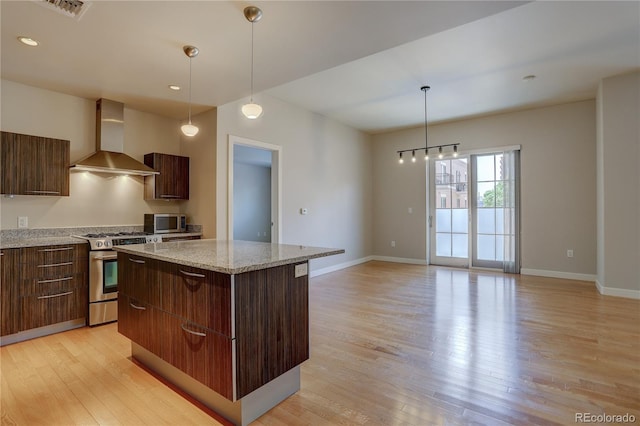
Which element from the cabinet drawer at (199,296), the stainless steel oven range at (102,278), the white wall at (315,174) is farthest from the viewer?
the white wall at (315,174)

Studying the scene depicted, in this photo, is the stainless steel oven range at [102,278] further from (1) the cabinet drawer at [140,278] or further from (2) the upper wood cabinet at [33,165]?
(1) the cabinet drawer at [140,278]

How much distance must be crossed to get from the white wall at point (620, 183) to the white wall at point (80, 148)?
6008mm

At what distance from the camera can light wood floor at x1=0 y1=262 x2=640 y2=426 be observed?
1857 millimetres

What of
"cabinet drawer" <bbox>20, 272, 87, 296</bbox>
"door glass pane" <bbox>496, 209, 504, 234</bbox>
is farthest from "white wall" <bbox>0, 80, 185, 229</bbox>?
"door glass pane" <bbox>496, 209, 504, 234</bbox>

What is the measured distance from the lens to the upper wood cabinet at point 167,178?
418 cm

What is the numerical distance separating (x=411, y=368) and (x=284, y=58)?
278 cm

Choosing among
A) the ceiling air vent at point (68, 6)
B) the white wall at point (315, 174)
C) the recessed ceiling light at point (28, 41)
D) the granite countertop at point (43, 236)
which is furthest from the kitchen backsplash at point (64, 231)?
the ceiling air vent at point (68, 6)

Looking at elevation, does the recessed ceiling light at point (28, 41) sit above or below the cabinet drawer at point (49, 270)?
above

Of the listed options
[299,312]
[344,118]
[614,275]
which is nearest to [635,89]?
[614,275]

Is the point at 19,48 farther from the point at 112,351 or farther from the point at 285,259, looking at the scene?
the point at 285,259

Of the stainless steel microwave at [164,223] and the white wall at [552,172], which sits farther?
the white wall at [552,172]

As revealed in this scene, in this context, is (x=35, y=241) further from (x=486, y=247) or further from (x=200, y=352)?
(x=486, y=247)

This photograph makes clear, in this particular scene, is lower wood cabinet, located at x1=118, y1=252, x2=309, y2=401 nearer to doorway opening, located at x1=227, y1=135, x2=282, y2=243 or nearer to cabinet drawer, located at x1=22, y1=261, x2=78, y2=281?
cabinet drawer, located at x1=22, y1=261, x2=78, y2=281

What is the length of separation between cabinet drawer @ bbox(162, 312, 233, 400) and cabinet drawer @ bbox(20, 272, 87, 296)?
187cm
